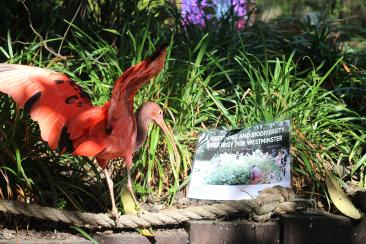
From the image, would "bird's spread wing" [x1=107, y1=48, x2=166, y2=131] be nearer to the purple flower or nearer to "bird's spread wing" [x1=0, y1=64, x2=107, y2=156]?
"bird's spread wing" [x1=0, y1=64, x2=107, y2=156]

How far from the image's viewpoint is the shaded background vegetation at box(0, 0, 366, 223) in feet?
12.2

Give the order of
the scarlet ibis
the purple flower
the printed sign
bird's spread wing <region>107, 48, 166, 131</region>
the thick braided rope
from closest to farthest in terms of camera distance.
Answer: bird's spread wing <region>107, 48, 166, 131</region> < the scarlet ibis < the thick braided rope < the printed sign < the purple flower

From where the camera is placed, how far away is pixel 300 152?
12.9 ft

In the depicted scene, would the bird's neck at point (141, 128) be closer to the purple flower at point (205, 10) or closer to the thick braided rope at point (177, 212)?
the thick braided rope at point (177, 212)

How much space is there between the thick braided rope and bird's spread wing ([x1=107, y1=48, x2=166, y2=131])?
1.66 ft

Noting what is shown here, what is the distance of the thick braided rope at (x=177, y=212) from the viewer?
3.26 meters

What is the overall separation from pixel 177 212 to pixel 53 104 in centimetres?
A: 83

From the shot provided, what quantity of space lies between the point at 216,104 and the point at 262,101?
0.97ft

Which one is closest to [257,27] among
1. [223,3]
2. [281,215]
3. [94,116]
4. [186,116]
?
[223,3]

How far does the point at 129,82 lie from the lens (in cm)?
297

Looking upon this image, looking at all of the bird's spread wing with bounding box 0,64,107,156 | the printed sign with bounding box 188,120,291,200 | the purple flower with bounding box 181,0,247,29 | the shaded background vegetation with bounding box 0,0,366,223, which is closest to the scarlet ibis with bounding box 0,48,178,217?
the bird's spread wing with bounding box 0,64,107,156

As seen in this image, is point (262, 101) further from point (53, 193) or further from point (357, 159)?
point (53, 193)

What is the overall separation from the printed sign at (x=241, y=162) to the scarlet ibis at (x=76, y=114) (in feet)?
2.16

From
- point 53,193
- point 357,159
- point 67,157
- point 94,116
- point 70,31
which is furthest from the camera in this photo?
point 70,31
